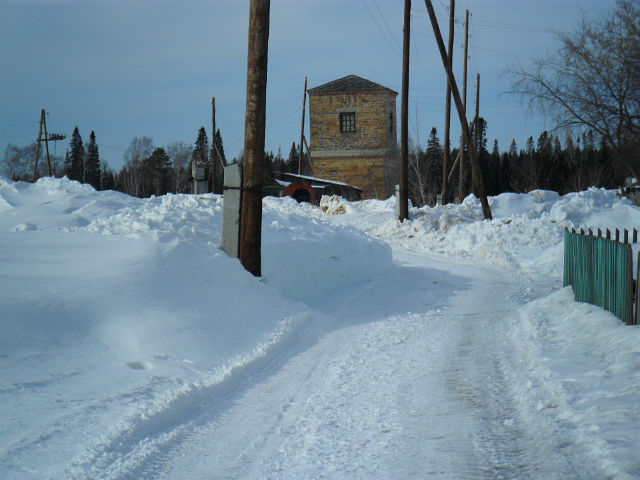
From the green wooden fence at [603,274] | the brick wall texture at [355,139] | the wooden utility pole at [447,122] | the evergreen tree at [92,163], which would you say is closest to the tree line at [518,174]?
the brick wall texture at [355,139]

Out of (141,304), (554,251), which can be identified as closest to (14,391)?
(141,304)

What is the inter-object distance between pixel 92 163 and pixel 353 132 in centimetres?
5371

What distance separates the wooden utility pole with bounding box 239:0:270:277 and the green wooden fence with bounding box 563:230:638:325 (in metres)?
5.28

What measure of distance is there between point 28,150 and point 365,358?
9604 cm

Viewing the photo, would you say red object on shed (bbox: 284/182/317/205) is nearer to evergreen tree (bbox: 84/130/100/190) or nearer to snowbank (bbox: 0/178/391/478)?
snowbank (bbox: 0/178/391/478)

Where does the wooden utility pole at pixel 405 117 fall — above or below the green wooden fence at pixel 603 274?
above

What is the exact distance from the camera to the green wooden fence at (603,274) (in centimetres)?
726

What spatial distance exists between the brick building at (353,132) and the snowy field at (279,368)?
39.8 metres

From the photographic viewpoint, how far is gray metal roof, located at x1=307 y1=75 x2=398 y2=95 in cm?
5103

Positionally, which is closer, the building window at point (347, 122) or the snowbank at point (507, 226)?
the snowbank at point (507, 226)

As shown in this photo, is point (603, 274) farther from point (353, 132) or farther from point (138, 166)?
point (138, 166)

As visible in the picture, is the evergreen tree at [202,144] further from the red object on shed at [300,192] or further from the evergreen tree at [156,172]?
the red object on shed at [300,192]

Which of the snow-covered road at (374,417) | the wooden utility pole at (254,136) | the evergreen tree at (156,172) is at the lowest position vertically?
the snow-covered road at (374,417)

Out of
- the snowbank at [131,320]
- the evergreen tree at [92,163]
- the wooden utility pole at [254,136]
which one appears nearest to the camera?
the snowbank at [131,320]
